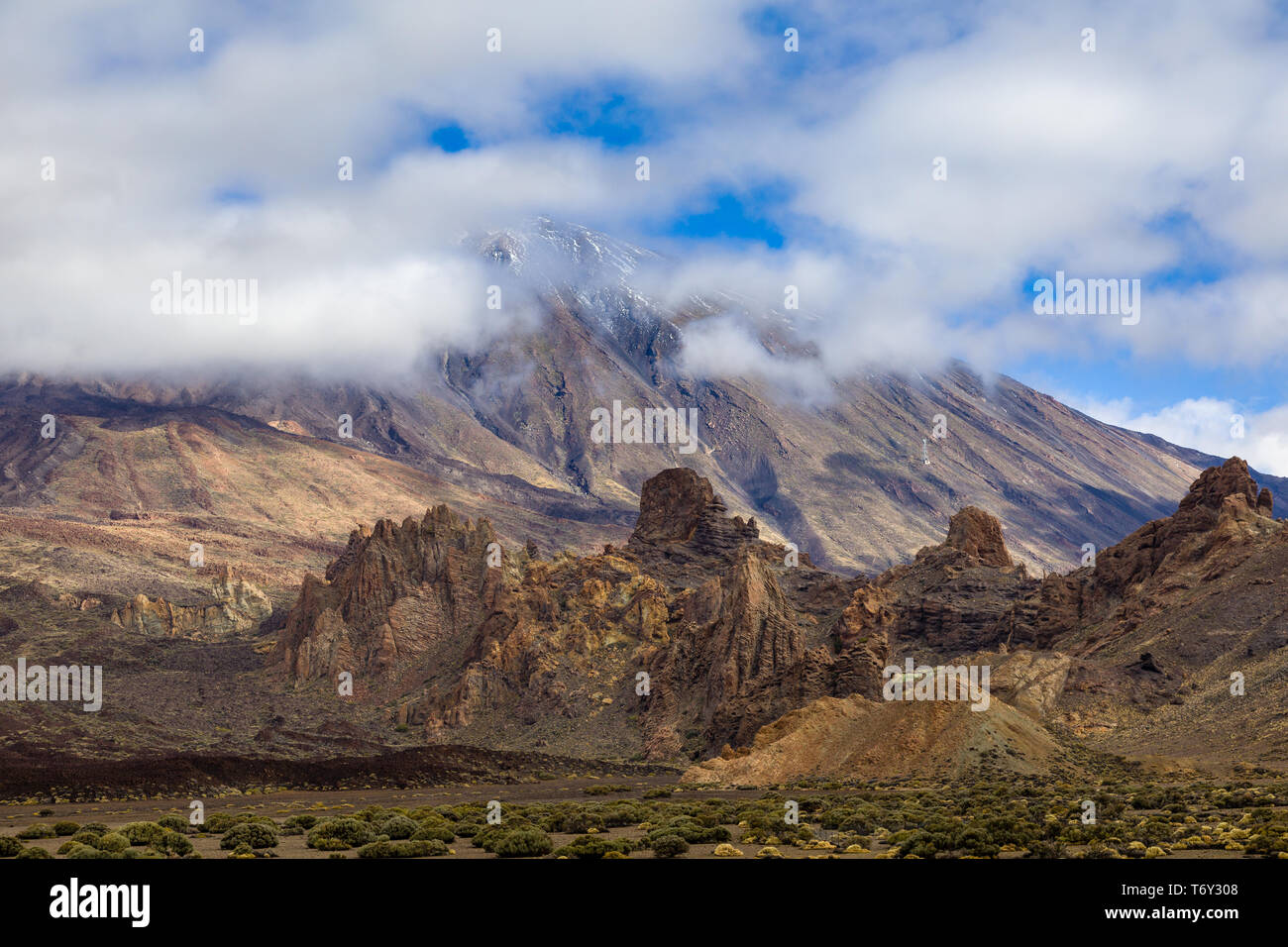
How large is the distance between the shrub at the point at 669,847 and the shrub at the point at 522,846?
3227 millimetres

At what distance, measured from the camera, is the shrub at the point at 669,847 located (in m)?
38.4

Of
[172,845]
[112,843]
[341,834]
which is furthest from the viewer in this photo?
[341,834]

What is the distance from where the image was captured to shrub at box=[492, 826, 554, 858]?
3859 centimetres

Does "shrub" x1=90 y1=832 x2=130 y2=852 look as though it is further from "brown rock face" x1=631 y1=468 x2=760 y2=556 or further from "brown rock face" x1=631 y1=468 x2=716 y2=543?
"brown rock face" x1=631 y1=468 x2=716 y2=543

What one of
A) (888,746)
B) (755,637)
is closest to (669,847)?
(888,746)

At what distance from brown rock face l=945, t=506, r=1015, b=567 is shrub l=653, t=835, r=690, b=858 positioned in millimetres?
122661

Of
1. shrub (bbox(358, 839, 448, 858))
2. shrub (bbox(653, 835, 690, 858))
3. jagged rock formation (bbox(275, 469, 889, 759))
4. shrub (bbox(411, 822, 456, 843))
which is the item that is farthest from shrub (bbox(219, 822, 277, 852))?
jagged rock formation (bbox(275, 469, 889, 759))

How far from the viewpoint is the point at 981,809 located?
167 ft

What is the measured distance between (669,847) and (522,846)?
14.3ft

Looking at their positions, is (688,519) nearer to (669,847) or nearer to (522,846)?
(669,847)

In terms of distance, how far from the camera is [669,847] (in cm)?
3881
